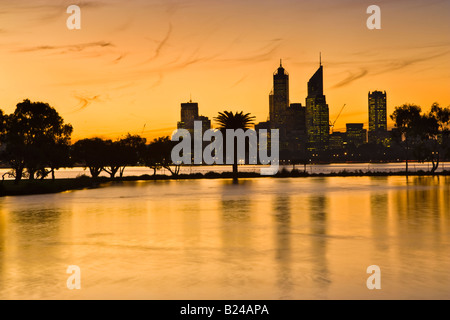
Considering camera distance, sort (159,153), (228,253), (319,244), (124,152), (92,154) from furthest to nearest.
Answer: (159,153)
(124,152)
(92,154)
(319,244)
(228,253)

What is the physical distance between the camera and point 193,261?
1289 cm

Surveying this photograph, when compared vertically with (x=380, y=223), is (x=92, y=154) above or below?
above

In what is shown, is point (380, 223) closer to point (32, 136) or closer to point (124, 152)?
point (32, 136)

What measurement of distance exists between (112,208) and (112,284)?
17946mm

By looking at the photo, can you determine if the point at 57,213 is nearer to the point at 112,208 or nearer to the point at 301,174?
the point at 112,208

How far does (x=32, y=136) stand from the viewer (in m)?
66.2

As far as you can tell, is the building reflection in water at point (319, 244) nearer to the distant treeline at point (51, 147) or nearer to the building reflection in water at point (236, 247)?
the building reflection in water at point (236, 247)

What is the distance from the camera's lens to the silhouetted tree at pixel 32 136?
192 ft

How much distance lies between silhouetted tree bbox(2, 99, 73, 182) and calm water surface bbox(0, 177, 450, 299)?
36.3 m

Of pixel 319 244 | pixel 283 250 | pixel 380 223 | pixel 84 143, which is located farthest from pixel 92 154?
pixel 283 250

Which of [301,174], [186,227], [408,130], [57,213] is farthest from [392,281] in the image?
[408,130]

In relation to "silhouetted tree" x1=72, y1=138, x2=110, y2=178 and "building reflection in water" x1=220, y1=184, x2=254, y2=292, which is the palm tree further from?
"building reflection in water" x1=220, y1=184, x2=254, y2=292

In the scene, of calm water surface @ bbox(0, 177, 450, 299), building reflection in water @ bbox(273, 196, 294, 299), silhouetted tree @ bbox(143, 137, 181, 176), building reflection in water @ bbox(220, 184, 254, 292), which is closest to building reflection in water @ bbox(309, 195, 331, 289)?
calm water surface @ bbox(0, 177, 450, 299)

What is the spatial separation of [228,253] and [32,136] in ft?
192
